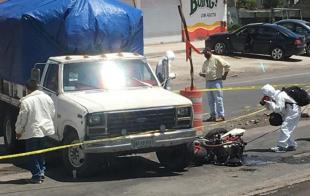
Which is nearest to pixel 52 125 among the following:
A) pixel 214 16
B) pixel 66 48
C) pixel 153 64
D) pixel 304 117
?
pixel 66 48

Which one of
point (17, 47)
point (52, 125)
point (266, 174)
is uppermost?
point (17, 47)

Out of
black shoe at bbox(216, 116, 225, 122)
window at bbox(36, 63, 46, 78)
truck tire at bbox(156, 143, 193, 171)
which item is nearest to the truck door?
window at bbox(36, 63, 46, 78)

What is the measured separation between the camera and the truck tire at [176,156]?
940 centimetres

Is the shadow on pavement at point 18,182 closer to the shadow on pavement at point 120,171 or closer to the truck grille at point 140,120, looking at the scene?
the shadow on pavement at point 120,171

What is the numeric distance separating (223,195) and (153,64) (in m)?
19.2

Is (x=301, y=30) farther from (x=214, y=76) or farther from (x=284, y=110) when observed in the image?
(x=284, y=110)

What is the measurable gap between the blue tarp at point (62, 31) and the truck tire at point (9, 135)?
2.49 ft

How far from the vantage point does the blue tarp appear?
35.7 feet

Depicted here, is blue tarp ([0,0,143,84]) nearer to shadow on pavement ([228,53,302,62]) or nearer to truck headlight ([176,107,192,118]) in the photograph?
truck headlight ([176,107,192,118])

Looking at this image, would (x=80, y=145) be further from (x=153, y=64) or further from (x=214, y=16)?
(x=214, y=16)

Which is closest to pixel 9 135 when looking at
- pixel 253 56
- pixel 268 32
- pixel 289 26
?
pixel 268 32

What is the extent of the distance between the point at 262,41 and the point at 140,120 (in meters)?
22.3

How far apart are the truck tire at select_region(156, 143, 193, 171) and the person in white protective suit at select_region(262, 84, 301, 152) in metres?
1.91

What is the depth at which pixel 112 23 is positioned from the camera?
11.4m
